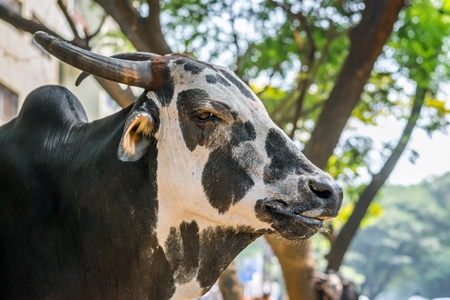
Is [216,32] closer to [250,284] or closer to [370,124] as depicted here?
[370,124]

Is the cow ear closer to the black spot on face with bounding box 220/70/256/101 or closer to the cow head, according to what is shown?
the cow head

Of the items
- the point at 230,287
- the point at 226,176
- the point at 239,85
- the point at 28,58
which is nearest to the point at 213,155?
the point at 226,176

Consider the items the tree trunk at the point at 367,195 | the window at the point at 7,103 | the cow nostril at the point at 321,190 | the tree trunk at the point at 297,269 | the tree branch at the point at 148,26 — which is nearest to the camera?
the cow nostril at the point at 321,190

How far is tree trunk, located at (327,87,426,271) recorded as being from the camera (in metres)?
13.6

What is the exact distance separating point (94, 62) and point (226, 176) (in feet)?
2.49

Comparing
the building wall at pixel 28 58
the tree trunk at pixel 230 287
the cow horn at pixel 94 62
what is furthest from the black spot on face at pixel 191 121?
the building wall at pixel 28 58

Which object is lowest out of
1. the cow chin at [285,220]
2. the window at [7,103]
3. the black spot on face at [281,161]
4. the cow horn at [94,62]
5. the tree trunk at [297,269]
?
the tree trunk at [297,269]

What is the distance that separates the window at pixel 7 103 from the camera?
16586 millimetres

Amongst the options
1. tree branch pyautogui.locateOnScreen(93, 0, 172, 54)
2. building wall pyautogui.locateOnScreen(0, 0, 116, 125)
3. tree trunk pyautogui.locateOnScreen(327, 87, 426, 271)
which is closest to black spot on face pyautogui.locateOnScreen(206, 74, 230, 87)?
tree branch pyautogui.locateOnScreen(93, 0, 172, 54)

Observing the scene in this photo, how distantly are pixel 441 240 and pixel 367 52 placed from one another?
201 feet

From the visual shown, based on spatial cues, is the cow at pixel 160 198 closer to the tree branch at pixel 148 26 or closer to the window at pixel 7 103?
the tree branch at pixel 148 26

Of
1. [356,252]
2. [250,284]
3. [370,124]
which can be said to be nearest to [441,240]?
[356,252]

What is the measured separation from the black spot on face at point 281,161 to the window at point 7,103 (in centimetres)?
1349

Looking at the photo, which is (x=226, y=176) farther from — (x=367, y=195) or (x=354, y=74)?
(x=367, y=195)
